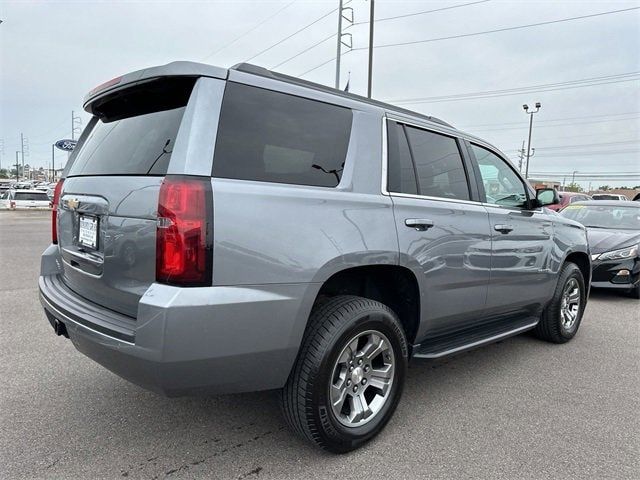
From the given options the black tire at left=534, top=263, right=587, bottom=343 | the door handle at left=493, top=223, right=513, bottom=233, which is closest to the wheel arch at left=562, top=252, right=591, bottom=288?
the black tire at left=534, top=263, right=587, bottom=343

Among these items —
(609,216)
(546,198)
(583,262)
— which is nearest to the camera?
(546,198)

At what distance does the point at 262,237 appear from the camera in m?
2.11

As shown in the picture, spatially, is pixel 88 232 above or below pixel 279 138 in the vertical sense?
below

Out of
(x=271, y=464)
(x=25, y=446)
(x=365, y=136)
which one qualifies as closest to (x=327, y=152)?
(x=365, y=136)

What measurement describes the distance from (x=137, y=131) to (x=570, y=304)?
4.47 m

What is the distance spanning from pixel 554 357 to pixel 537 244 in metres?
1.09

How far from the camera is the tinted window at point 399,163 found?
112 inches

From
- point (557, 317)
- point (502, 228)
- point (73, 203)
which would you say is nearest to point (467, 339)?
point (502, 228)

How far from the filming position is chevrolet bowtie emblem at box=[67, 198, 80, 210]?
8.52ft

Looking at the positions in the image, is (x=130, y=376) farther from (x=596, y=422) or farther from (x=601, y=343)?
(x=601, y=343)

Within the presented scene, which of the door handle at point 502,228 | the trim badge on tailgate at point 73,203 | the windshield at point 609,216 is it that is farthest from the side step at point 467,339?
the windshield at point 609,216

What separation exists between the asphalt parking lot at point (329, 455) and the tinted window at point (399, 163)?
1.49 metres

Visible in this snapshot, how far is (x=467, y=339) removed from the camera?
3.35 metres

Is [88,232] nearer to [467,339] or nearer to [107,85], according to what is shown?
[107,85]
